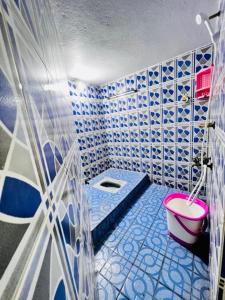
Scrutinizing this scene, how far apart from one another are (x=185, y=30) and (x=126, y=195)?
71.5 inches

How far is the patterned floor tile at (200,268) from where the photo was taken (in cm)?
93

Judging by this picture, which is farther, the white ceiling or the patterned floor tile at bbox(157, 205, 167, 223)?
the patterned floor tile at bbox(157, 205, 167, 223)

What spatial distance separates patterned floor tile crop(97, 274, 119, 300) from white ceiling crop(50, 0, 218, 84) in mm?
1868

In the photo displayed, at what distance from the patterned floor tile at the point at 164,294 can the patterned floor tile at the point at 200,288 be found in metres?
0.11

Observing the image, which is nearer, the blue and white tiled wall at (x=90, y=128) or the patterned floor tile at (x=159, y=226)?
the patterned floor tile at (x=159, y=226)

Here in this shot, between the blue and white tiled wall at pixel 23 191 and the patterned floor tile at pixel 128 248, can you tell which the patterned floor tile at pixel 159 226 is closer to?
the patterned floor tile at pixel 128 248

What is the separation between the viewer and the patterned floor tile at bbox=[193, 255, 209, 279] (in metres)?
0.93

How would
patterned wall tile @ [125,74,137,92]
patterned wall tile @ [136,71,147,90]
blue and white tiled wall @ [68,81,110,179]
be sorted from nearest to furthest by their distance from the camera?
patterned wall tile @ [136,71,147,90], patterned wall tile @ [125,74,137,92], blue and white tiled wall @ [68,81,110,179]

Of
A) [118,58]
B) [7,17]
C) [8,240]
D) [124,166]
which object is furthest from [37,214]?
[124,166]

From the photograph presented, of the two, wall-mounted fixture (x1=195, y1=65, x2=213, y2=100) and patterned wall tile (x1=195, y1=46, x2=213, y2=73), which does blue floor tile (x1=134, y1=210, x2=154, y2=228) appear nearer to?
wall-mounted fixture (x1=195, y1=65, x2=213, y2=100)

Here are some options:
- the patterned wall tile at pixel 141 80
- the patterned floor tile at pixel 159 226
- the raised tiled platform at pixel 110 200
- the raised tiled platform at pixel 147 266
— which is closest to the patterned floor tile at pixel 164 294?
the raised tiled platform at pixel 147 266

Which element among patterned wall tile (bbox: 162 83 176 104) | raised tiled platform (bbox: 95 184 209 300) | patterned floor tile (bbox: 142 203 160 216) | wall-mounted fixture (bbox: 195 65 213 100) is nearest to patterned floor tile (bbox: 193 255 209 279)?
raised tiled platform (bbox: 95 184 209 300)

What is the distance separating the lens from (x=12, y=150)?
6.1 inches

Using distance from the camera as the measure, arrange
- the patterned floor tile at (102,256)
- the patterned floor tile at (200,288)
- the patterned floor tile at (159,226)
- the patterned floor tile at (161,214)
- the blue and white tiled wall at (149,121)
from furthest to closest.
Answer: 1. the blue and white tiled wall at (149,121)
2. the patterned floor tile at (161,214)
3. the patterned floor tile at (159,226)
4. the patterned floor tile at (102,256)
5. the patterned floor tile at (200,288)
